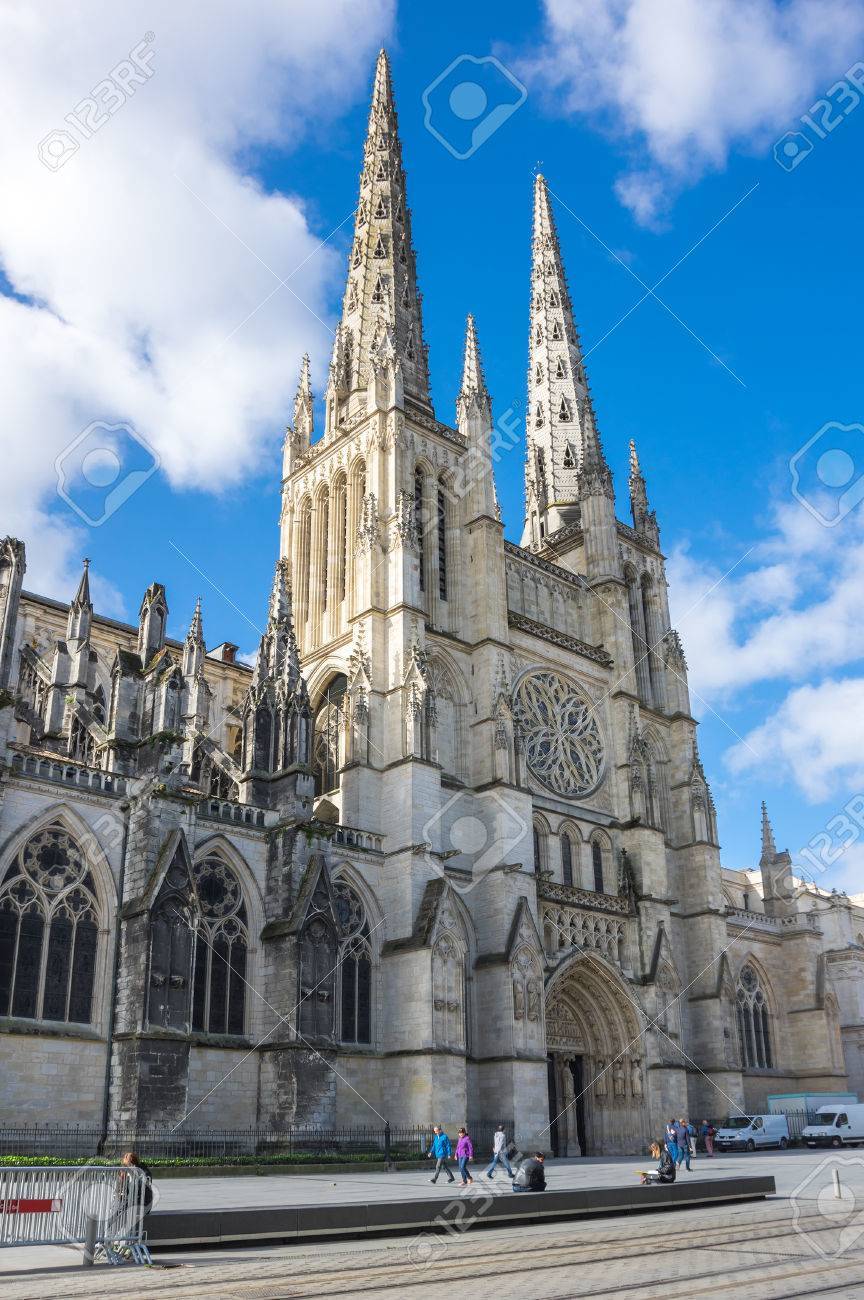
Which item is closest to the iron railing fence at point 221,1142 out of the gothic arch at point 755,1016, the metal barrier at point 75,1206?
the metal barrier at point 75,1206

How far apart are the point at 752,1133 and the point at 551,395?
1277 inches

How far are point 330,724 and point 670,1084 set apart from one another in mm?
15666

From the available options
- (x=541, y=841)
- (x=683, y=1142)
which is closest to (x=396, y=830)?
(x=541, y=841)

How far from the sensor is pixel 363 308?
43.4 metres

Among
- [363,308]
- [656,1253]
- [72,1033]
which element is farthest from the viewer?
[363,308]

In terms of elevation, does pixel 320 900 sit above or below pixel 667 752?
below

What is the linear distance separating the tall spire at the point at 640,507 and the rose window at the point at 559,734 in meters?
10.8

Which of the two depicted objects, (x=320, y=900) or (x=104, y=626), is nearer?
(x=320, y=900)

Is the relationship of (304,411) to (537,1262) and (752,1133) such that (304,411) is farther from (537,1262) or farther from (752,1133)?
(537,1262)

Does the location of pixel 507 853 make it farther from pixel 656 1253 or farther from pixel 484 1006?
pixel 656 1253

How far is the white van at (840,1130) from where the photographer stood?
3519 centimetres

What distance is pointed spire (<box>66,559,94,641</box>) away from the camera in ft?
102

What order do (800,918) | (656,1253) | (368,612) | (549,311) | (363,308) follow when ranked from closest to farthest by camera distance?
(656,1253) < (368,612) < (363,308) < (800,918) < (549,311)

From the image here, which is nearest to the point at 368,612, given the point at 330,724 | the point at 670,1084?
the point at 330,724
